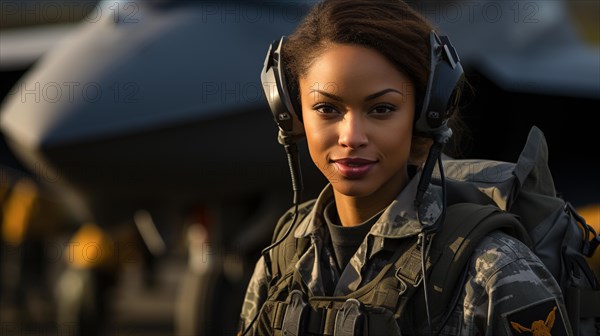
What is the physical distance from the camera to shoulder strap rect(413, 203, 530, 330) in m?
1.62

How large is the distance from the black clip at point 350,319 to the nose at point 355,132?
0.95ft

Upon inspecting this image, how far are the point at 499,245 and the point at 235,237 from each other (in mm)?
3286

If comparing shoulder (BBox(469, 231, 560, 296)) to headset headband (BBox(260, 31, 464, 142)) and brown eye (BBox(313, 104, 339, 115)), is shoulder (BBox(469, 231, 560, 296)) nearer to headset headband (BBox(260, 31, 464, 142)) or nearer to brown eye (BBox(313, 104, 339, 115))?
headset headband (BBox(260, 31, 464, 142))

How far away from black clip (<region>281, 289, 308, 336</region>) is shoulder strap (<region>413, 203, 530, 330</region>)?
22cm

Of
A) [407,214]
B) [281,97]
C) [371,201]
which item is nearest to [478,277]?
[407,214]

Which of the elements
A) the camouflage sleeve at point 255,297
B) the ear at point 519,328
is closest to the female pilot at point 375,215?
the ear at point 519,328

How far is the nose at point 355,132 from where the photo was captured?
67.2 inches

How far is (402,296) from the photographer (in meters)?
1.65

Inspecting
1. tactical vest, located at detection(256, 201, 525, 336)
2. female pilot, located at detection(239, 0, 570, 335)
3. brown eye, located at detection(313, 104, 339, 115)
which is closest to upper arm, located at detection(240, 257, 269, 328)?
female pilot, located at detection(239, 0, 570, 335)

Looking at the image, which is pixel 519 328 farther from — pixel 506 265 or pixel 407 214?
pixel 407 214

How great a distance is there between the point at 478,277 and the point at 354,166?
1.04 ft

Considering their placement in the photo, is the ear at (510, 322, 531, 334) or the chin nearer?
the ear at (510, 322, 531, 334)

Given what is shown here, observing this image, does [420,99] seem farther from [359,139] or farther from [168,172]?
[168,172]

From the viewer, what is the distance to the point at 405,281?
1651mm
